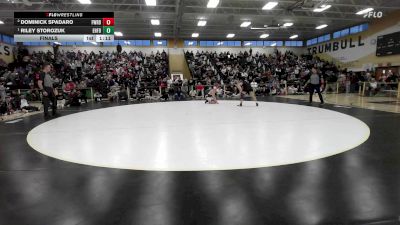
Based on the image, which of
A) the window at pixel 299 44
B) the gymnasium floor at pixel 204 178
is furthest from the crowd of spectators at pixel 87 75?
the window at pixel 299 44

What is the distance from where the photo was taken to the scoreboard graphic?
341 inches

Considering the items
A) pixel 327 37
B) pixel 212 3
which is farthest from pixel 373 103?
pixel 327 37

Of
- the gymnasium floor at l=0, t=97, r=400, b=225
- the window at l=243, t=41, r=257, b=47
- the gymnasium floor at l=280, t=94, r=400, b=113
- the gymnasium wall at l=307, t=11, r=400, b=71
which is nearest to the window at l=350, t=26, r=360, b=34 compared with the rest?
the gymnasium wall at l=307, t=11, r=400, b=71

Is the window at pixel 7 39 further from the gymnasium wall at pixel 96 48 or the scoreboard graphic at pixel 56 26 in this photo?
the scoreboard graphic at pixel 56 26

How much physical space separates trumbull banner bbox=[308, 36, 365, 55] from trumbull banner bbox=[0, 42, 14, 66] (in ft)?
94.9

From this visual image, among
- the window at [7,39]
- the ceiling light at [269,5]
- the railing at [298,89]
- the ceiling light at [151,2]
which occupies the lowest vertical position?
the railing at [298,89]

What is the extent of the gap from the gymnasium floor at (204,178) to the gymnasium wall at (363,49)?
1664 cm

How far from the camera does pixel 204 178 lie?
2656mm

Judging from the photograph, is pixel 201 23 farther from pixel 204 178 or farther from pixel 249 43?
pixel 204 178

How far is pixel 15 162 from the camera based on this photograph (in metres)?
3.33

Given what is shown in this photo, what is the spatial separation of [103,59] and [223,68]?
10.5 meters

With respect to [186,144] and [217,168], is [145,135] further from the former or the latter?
[217,168]

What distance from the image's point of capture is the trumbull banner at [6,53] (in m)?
21.7

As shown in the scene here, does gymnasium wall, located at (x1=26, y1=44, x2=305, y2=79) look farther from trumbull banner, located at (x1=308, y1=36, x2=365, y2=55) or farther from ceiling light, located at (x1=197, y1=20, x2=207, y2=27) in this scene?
trumbull banner, located at (x1=308, y1=36, x2=365, y2=55)
